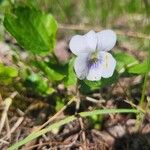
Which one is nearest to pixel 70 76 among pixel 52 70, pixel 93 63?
pixel 52 70

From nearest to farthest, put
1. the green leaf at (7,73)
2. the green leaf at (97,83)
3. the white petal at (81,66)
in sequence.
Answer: the white petal at (81,66) → the green leaf at (97,83) → the green leaf at (7,73)

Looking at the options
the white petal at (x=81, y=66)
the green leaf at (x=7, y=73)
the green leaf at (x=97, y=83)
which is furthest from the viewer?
the green leaf at (x=7, y=73)

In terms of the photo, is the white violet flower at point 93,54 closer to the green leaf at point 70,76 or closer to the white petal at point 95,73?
the white petal at point 95,73

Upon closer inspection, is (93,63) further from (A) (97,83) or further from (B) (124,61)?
(B) (124,61)

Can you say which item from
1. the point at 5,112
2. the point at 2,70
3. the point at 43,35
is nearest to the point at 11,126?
the point at 5,112

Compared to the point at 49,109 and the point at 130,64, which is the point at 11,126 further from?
the point at 130,64

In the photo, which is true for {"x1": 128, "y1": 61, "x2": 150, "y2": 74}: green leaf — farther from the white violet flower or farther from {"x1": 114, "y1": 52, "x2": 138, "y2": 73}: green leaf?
the white violet flower

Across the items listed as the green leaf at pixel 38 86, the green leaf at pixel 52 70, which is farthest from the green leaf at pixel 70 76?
the green leaf at pixel 38 86
